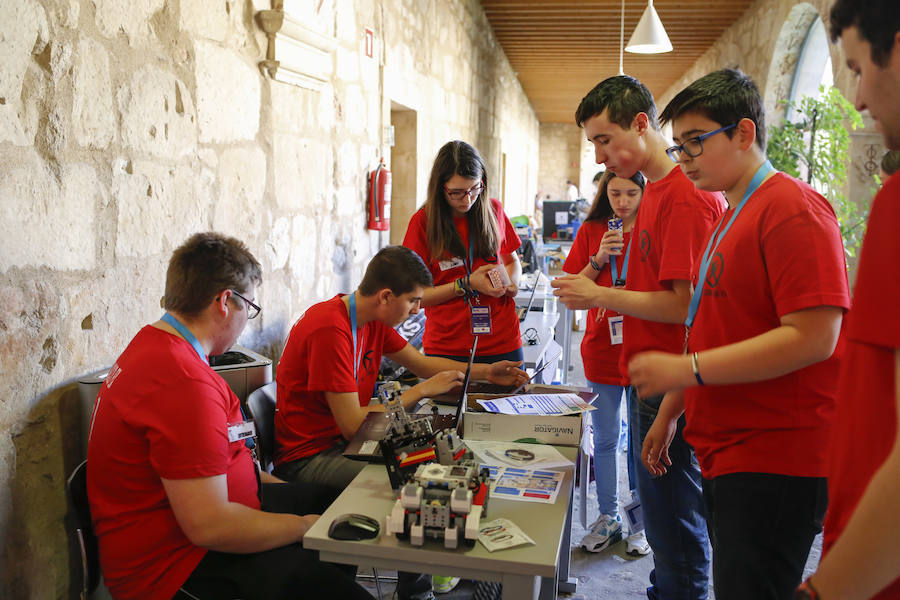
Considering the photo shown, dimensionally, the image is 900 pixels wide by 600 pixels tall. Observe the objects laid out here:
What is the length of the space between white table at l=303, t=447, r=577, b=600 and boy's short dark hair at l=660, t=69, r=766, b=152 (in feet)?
3.00

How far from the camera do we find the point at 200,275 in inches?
64.9

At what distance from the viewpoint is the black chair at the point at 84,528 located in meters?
1.55

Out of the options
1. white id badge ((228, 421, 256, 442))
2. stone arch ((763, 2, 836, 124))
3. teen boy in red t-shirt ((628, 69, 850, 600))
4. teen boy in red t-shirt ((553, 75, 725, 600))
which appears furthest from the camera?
stone arch ((763, 2, 836, 124))

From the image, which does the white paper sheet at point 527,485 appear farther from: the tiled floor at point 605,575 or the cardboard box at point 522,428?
the tiled floor at point 605,575

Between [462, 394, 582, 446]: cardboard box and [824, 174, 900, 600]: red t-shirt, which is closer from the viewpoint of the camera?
[824, 174, 900, 600]: red t-shirt

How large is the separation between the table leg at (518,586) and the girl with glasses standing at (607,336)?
1.14 metres

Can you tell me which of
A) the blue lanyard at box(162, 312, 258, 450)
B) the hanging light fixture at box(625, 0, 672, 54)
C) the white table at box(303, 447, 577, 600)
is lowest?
the white table at box(303, 447, 577, 600)

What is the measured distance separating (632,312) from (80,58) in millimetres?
1614

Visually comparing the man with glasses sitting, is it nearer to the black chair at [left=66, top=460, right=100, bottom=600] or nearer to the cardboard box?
the black chair at [left=66, top=460, right=100, bottom=600]

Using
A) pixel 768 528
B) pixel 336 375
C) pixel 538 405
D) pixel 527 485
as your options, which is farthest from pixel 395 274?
pixel 768 528

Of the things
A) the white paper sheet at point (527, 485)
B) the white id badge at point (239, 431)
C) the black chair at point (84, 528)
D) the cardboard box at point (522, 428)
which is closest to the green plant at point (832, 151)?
the cardboard box at point (522, 428)

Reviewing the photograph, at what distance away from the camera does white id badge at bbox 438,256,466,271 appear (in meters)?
2.86

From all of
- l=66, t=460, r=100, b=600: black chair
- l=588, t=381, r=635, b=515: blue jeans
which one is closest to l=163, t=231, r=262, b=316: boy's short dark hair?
l=66, t=460, r=100, b=600: black chair

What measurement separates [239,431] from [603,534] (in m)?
1.89
